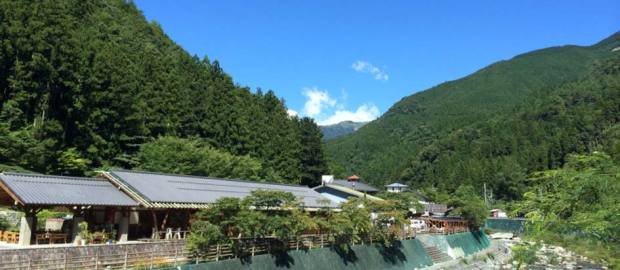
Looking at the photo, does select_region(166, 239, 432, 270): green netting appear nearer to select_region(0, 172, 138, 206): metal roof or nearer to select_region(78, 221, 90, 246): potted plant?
select_region(78, 221, 90, 246): potted plant

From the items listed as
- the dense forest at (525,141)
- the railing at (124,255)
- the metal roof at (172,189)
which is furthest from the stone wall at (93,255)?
the dense forest at (525,141)

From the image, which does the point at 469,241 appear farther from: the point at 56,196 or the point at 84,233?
the point at 56,196

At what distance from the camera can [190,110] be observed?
45844 mm

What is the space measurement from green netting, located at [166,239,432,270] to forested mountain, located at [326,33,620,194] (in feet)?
206

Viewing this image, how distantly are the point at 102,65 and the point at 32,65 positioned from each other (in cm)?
500

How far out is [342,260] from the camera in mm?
26156

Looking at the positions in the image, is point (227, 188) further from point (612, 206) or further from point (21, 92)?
point (612, 206)

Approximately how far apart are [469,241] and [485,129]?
3529 inches

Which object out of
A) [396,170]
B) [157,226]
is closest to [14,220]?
[157,226]

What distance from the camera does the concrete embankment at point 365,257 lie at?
21.3 meters

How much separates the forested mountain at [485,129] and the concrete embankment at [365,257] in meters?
57.4

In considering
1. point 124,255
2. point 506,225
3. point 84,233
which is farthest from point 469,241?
point 84,233

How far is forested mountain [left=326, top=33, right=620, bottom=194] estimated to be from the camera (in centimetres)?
9775

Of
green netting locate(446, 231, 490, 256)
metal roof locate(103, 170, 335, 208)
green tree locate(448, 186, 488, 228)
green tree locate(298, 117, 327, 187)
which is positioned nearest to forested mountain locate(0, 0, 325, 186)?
green tree locate(298, 117, 327, 187)
